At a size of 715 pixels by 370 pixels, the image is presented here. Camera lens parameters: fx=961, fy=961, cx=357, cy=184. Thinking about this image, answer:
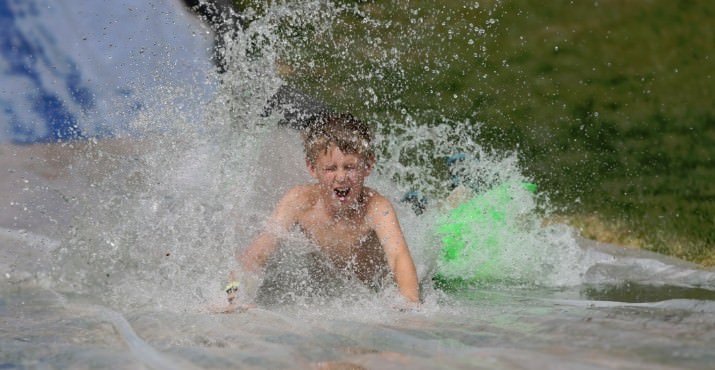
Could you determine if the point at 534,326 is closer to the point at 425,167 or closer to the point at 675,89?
the point at 425,167

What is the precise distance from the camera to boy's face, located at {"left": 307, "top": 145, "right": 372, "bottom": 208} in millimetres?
3939

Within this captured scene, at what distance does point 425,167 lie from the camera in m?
6.42

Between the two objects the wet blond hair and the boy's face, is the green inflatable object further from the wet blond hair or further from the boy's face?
the wet blond hair

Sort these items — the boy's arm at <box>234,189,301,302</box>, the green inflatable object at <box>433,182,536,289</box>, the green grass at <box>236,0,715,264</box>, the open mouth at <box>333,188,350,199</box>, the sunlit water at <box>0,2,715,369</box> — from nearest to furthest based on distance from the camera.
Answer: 1. the sunlit water at <box>0,2,715,369</box>
2. the boy's arm at <box>234,189,301,302</box>
3. the open mouth at <box>333,188,350,199</box>
4. the green inflatable object at <box>433,182,536,289</box>
5. the green grass at <box>236,0,715,264</box>

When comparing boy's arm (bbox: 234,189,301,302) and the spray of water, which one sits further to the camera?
the spray of water

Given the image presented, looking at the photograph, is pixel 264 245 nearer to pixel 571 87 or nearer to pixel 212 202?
pixel 212 202

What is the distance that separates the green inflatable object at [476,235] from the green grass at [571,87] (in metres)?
0.93

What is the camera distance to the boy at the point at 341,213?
3938 mm

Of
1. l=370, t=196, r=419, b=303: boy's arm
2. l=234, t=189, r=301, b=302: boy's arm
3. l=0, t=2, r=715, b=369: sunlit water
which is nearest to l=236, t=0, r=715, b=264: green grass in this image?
l=0, t=2, r=715, b=369: sunlit water

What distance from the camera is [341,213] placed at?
412cm

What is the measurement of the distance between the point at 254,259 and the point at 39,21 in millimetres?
3325

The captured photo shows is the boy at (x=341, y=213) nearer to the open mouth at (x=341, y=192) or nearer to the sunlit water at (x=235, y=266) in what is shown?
the open mouth at (x=341, y=192)

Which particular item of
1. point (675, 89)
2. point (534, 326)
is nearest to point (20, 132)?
point (534, 326)

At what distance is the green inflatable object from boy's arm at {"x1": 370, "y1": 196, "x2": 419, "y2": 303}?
376 millimetres
